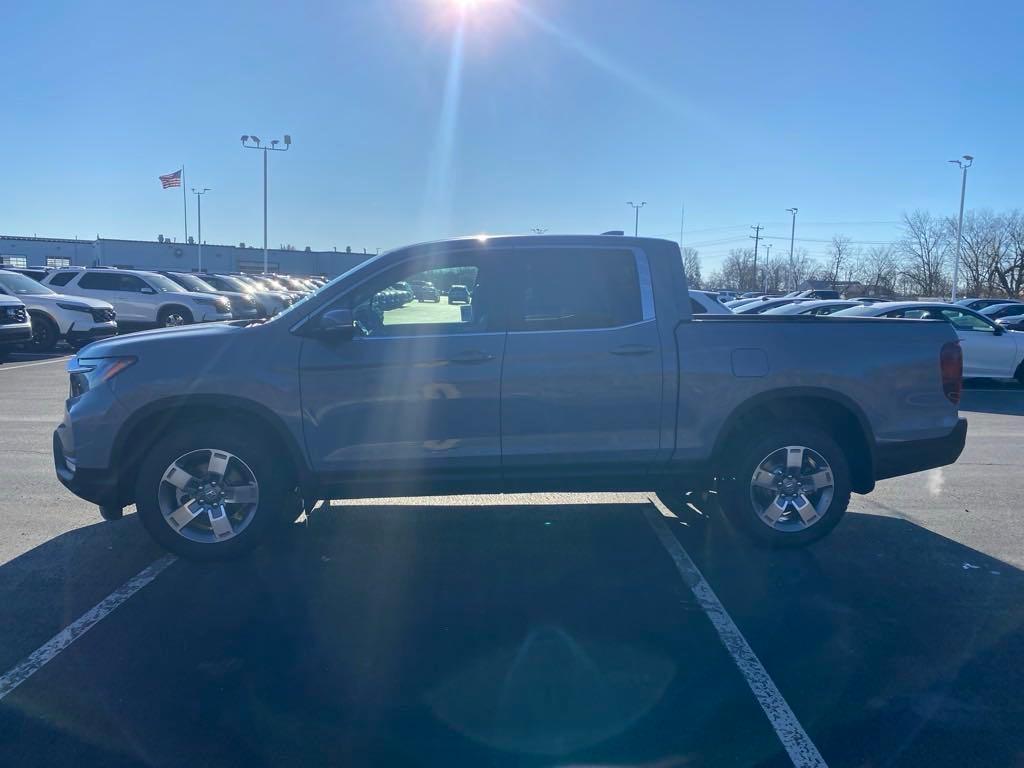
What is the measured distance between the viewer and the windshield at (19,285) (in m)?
17.3

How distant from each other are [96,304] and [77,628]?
→ 15830 millimetres

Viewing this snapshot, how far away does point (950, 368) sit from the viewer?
5410 millimetres

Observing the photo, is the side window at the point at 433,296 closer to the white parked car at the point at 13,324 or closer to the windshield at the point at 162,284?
the white parked car at the point at 13,324

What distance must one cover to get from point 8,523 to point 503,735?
14.5 feet

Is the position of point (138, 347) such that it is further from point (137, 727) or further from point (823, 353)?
point (823, 353)

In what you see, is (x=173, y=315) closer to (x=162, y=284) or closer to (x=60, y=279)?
(x=162, y=284)

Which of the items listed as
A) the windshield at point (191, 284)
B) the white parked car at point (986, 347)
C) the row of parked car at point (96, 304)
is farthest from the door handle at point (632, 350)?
the windshield at point (191, 284)

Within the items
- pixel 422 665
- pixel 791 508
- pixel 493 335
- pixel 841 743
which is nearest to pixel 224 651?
pixel 422 665

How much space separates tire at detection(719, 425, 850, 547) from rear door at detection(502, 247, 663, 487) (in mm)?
636

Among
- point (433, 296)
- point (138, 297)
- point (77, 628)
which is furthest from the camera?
point (138, 297)

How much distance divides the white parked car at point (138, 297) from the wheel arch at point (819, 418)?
1772cm

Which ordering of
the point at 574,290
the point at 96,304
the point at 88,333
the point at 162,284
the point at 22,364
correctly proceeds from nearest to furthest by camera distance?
1. the point at 574,290
2. the point at 22,364
3. the point at 88,333
4. the point at 96,304
5. the point at 162,284

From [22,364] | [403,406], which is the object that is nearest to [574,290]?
[403,406]

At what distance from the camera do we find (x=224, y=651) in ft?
13.0
